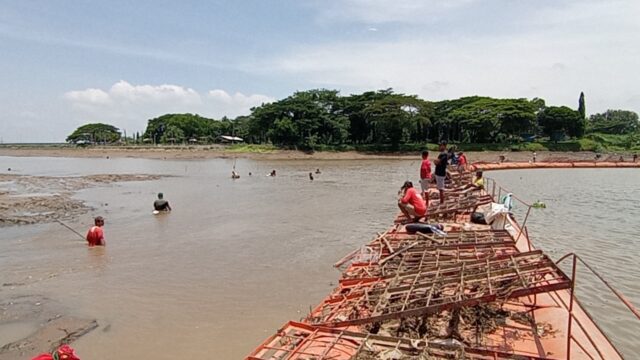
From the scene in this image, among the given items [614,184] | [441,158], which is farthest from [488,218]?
[614,184]

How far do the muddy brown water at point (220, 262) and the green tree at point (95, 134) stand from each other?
319ft

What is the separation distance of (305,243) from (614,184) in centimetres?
2799

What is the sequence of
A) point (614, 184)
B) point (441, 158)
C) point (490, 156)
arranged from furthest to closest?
point (490, 156) < point (614, 184) < point (441, 158)

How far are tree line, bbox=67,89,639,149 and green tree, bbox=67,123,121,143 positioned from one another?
52479 millimetres

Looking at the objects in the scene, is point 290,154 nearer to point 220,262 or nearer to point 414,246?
point 220,262

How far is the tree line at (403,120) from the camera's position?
6222cm

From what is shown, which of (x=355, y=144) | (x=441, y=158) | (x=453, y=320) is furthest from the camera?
(x=355, y=144)

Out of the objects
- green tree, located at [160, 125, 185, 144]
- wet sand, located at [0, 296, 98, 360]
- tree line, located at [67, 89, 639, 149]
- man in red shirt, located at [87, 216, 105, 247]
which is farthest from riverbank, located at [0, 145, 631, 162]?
wet sand, located at [0, 296, 98, 360]

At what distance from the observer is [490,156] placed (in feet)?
188

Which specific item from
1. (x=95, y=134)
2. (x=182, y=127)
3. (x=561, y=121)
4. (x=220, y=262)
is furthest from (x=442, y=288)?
(x=95, y=134)

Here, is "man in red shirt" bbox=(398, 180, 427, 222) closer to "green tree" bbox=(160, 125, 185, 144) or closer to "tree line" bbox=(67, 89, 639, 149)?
"tree line" bbox=(67, 89, 639, 149)

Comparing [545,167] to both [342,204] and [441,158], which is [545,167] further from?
[441,158]

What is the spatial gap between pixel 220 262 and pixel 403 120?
2111 inches

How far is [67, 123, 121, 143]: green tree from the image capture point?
112 m
